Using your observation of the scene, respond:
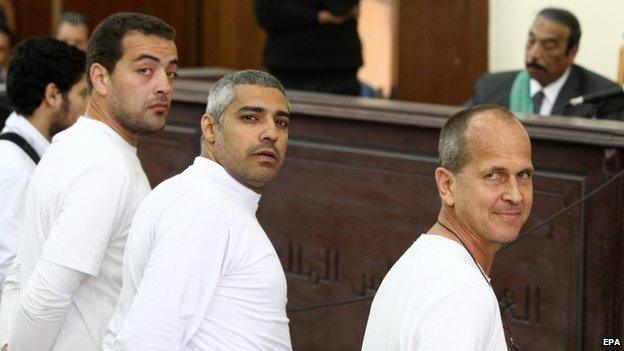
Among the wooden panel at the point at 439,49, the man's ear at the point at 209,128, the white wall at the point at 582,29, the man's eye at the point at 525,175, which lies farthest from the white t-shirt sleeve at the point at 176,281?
the wooden panel at the point at 439,49

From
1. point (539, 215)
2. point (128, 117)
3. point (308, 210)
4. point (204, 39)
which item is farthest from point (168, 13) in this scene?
point (128, 117)

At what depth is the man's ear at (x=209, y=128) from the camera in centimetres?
286

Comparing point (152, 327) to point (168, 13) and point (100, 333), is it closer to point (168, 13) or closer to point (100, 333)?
point (100, 333)

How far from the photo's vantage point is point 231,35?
875cm

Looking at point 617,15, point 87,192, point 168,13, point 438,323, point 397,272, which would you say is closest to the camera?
point 438,323

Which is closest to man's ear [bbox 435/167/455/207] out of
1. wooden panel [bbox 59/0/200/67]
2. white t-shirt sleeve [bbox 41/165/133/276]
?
white t-shirt sleeve [bbox 41/165/133/276]

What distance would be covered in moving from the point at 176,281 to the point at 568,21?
3800 millimetres

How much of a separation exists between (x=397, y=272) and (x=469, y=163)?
268mm

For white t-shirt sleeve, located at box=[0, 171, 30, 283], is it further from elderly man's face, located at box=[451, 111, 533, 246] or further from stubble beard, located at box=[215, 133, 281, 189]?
elderly man's face, located at box=[451, 111, 533, 246]

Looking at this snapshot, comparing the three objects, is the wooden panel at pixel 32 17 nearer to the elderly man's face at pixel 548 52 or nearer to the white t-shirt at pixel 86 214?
the elderly man's face at pixel 548 52

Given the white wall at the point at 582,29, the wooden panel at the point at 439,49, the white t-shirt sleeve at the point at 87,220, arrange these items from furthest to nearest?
1. the wooden panel at the point at 439,49
2. the white wall at the point at 582,29
3. the white t-shirt sleeve at the point at 87,220

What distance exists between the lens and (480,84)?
5.85 metres

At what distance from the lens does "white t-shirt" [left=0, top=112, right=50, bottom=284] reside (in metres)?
3.64

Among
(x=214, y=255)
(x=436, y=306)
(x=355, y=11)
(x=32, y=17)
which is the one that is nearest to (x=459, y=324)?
(x=436, y=306)
